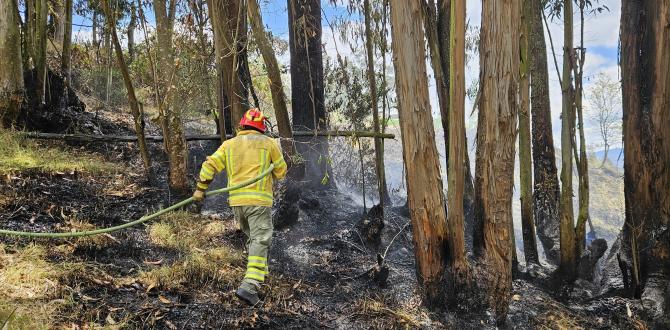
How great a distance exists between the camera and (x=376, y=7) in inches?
289

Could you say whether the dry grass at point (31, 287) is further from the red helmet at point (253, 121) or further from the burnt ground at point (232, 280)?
the red helmet at point (253, 121)

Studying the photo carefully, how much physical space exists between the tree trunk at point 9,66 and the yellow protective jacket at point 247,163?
16.0 feet

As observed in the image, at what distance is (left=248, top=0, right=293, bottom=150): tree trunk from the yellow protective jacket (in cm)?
157

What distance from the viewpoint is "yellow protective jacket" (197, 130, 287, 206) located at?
14.6 ft

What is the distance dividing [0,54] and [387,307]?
701cm

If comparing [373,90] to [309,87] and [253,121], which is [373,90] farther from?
[253,121]

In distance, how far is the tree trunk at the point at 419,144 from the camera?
442 centimetres

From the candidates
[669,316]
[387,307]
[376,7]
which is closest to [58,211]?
[387,307]

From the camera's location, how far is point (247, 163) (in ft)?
14.8

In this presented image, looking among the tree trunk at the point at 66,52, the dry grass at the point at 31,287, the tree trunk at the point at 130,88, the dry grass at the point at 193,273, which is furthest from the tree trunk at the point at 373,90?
the tree trunk at the point at 66,52

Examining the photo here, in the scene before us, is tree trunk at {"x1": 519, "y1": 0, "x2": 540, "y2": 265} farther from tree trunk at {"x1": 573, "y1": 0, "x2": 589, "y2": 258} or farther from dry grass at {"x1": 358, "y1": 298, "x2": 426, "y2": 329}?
dry grass at {"x1": 358, "y1": 298, "x2": 426, "y2": 329}

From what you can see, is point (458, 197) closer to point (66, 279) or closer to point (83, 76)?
point (66, 279)

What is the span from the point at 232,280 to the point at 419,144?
7.56 feet

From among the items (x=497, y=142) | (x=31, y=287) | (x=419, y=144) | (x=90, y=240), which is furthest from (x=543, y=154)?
(x=31, y=287)
